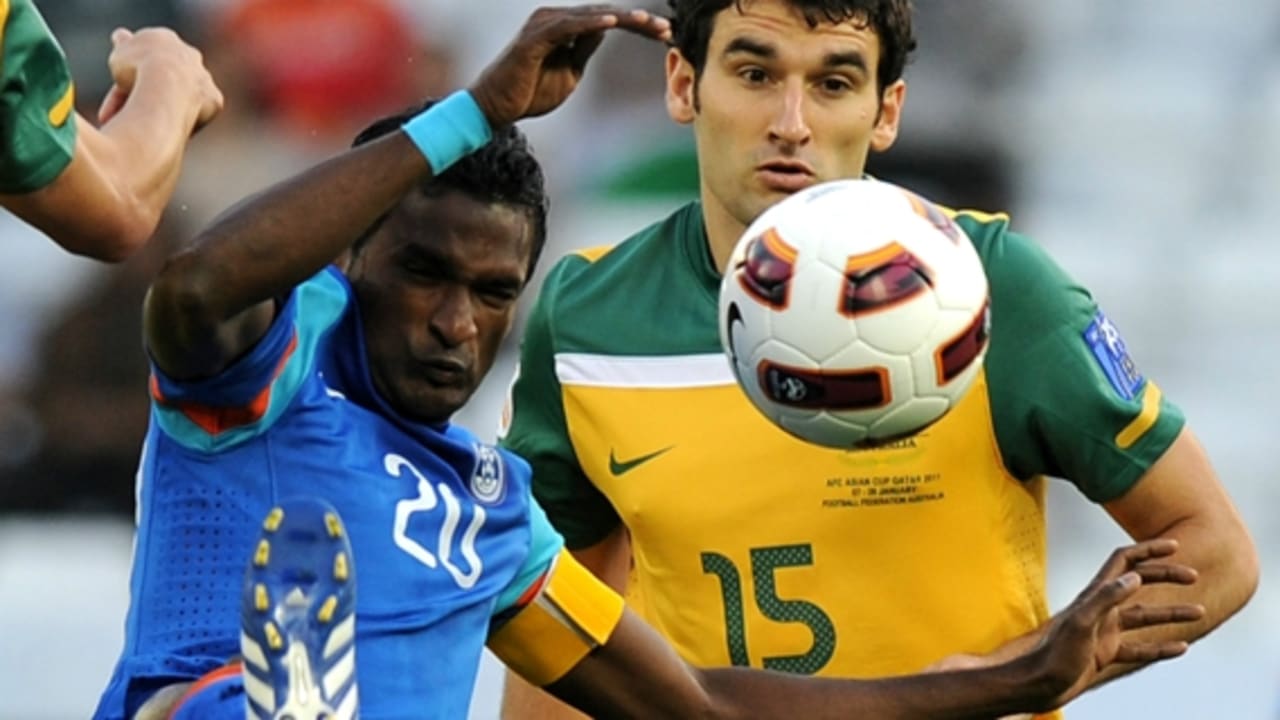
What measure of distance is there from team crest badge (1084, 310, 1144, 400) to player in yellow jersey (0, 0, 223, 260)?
2.03 meters

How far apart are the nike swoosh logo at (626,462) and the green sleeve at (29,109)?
201cm

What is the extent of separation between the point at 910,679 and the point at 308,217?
1528mm

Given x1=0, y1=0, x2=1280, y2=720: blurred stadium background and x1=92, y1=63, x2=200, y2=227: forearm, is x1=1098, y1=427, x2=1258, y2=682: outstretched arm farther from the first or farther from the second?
x1=0, y1=0, x2=1280, y2=720: blurred stadium background

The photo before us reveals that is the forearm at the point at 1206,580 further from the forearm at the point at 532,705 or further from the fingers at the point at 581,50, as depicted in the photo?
the fingers at the point at 581,50

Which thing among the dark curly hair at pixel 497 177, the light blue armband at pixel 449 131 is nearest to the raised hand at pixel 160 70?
the dark curly hair at pixel 497 177

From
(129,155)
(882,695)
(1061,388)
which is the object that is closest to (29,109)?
(129,155)

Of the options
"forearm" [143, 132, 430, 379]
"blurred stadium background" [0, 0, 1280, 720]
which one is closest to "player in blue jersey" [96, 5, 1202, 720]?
"forearm" [143, 132, 430, 379]

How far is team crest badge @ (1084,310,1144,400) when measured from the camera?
5.38m

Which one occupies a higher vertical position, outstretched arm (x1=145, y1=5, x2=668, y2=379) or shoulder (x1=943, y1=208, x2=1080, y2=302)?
outstretched arm (x1=145, y1=5, x2=668, y2=379)

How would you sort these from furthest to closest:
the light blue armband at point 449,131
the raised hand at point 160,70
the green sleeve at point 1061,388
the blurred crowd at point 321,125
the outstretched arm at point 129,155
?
the blurred crowd at point 321,125 → the green sleeve at point 1061,388 → the raised hand at point 160,70 → the light blue armband at point 449,131 → the outstretched arm at point 129,155

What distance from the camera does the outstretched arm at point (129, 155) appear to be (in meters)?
3.89

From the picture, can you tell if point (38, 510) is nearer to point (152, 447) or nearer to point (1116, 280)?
point (1116, 280)

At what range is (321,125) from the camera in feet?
31.8

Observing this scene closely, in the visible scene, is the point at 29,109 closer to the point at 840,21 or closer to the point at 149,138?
the point at 149,138
